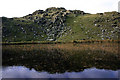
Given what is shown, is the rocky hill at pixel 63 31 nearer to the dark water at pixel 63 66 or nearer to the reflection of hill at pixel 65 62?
the reflection of hill at pixel 65 62

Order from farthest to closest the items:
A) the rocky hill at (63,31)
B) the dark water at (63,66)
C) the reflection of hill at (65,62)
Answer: the rocky hill at (63,31) < the reflection of hill at (65,62) < the dark water at (63,66)

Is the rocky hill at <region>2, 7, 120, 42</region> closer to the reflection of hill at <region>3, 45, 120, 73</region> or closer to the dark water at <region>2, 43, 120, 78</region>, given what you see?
the reflection of hill at <region>3, 45, 120, 73</region>

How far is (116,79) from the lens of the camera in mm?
23562

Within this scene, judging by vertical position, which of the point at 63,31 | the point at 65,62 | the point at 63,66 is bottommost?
the point at 63,66

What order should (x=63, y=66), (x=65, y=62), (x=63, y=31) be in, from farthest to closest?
(x=63, y=31)
(x=65, y=62)
(x=63, y=66)

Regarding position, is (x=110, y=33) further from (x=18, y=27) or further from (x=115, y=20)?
(x=18, y=27)

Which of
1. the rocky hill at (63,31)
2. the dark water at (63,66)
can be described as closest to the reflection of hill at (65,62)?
the dark water at (63,66)

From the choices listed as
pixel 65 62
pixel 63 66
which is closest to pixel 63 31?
pixel 65 62

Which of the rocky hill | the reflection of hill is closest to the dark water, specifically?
the reflection of hill

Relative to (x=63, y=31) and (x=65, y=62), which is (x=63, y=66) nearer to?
(x=65, y=62)

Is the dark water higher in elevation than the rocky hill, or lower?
lower

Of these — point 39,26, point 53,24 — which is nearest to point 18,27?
point 39,26

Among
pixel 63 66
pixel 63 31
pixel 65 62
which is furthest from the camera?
pixel 63 31

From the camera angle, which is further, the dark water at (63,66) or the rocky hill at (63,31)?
the rocky hill at (63,31)
